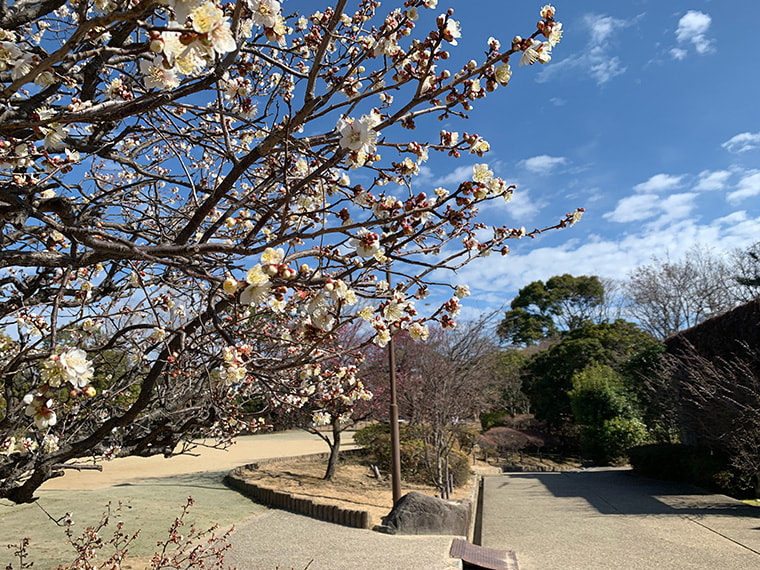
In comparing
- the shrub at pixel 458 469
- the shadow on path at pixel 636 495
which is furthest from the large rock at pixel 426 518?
the shrub at pixel 458 469

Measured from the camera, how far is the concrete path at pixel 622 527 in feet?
18.0

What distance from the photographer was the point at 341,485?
34.3 ft

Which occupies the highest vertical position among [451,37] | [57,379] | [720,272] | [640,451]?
[720,272]

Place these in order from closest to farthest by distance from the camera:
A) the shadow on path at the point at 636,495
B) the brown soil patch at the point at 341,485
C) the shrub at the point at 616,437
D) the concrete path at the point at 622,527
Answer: the concrete path at the point at 622,527 → the shadow on path at the point at 636,495 → the brown soil patch at the point at 341,485 → the shrub at the point at 616,437

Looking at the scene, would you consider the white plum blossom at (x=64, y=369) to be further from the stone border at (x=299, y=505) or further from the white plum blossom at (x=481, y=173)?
the stone border at (x=299, y=505)

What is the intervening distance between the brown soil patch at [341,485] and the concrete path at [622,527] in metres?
1.65

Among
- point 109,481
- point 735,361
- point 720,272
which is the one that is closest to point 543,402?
point 720,272

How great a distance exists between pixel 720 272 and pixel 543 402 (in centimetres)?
949

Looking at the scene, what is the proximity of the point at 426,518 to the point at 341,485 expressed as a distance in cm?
416

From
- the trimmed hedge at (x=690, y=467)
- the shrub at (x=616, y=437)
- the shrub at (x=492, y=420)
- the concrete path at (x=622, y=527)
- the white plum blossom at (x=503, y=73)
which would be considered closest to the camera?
the white plum blossom at (x=503, y=73)

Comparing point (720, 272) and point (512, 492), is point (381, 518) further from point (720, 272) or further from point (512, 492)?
point (720, 272)

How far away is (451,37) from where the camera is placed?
1876 mm

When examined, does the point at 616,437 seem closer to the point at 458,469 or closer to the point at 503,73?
the point at 458,469

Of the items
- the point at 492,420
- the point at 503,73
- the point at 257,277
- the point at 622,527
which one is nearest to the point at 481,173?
the point at 503,73
